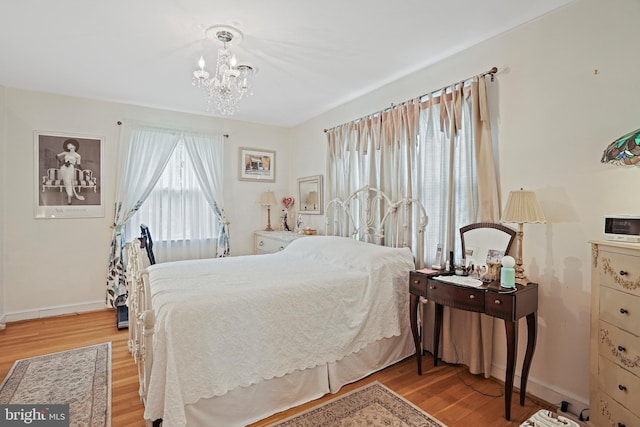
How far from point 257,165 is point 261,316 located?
3.39 meters

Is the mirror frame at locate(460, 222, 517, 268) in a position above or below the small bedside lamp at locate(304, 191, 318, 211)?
below

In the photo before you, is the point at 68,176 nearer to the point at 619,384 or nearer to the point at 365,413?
the point at 365,413

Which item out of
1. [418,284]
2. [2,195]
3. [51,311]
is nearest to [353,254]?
[418,284]

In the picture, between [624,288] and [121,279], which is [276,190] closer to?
[121,279]

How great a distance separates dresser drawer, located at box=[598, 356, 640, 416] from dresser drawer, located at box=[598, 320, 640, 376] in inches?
1.3

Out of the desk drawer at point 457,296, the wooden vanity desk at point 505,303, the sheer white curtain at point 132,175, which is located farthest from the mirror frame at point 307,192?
the desk drawer at point 457,296

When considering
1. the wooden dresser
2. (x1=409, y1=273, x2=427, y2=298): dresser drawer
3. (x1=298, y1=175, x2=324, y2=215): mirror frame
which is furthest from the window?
the wooden dresser

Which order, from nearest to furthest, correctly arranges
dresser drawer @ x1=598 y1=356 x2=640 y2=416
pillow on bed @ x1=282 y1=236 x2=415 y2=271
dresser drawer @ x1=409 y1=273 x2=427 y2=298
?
1. dresser drawer @ x1=598 y1=356 x2=640 y2=416
2. dresser drawer @ x1=409 y1=273 x2=427 y2=298
3. pillow on bed @ x1=282 y1=236 x2=415 y2=271

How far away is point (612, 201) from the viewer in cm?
188

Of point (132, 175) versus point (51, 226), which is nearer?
point (51, 226)

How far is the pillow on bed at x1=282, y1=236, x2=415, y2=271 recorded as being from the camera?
2.66m

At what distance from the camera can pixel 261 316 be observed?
6.56 ft

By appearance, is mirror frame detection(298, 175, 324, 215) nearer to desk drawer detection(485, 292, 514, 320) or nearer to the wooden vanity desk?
the wooden vanity desk

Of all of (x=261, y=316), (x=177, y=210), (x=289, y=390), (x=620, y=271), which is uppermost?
(x=177, y=210)
